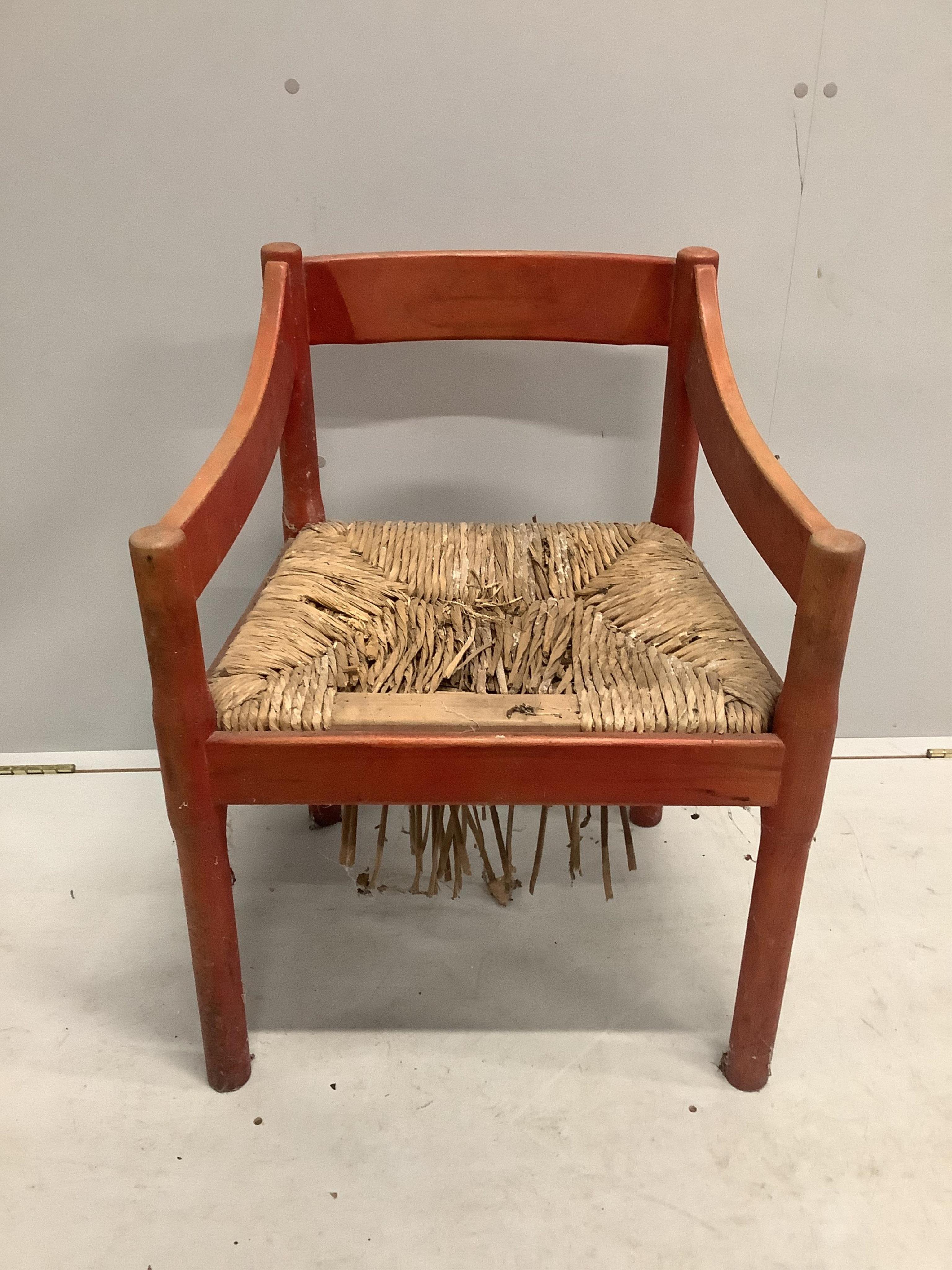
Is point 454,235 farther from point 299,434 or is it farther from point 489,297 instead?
point 299,434

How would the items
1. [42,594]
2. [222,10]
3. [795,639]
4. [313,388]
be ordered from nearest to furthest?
1. [795,639]
2. [222,10]
3. [313,388]
4. [42,594]

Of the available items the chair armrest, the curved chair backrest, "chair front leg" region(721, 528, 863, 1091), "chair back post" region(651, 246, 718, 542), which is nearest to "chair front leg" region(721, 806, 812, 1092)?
"chair front leg" region(721, 528, 863, 1091)

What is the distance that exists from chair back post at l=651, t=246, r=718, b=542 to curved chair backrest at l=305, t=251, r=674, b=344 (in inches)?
0.6

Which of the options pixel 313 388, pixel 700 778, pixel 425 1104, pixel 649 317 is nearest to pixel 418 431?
pixel 313 388

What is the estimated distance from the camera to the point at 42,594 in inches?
47.5

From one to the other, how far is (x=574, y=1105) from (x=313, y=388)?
728 mm

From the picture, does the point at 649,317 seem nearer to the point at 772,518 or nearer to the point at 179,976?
the point at 772,518

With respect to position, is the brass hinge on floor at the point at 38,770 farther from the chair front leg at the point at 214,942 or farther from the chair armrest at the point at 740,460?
the chair armrest at the point at 740,460

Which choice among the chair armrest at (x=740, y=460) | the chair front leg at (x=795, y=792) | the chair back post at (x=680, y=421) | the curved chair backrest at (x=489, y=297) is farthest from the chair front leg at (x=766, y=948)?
the curved chair backrest at (x=489, y=297)

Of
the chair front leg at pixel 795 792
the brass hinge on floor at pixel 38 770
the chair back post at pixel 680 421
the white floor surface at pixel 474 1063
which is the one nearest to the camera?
the chair front leg at pixel 795 792

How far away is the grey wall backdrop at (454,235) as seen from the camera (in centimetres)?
97

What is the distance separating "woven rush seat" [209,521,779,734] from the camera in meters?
0.73

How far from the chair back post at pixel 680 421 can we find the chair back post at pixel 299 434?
0.33 metres

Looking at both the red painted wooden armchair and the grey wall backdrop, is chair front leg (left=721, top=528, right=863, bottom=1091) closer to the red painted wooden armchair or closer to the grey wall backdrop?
the red painted wooden armchair
